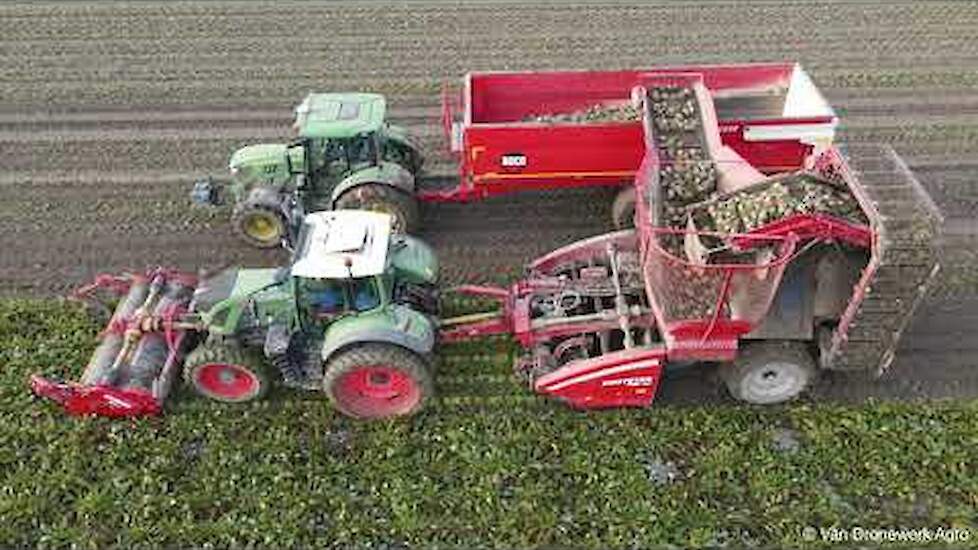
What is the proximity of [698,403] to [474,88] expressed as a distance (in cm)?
515

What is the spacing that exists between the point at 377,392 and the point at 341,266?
1.36 m

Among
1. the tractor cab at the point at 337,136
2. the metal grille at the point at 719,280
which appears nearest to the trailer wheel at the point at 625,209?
the metal grille at the point at 719,280

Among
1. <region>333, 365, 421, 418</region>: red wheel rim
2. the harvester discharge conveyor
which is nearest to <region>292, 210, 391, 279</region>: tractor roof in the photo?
<region>333, 365, 421, 418</region>: red wheel rim

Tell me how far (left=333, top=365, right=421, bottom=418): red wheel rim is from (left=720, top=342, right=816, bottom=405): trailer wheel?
305cm

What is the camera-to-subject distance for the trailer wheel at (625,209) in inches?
445

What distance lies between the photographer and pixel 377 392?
8.95m

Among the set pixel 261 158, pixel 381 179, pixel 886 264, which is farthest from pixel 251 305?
pixel 886 264

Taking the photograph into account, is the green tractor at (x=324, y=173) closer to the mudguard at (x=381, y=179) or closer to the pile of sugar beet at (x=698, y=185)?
the mudguard at (x=381, y=179)

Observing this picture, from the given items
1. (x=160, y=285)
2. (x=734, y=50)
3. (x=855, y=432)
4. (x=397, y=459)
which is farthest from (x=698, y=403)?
(x=734, y=50)

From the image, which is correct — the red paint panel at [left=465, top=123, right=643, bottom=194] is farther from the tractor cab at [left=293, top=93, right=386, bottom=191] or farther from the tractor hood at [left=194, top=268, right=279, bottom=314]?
the tractor hood at [left=194, top=268, right=279, bottom=314]

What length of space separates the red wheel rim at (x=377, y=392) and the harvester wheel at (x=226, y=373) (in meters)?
0.83

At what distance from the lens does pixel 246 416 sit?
914cm

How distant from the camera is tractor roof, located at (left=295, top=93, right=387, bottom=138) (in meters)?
10.9

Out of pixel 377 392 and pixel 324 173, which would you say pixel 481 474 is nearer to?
pixel 377 392
